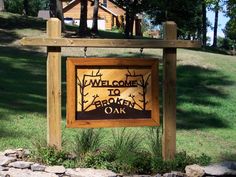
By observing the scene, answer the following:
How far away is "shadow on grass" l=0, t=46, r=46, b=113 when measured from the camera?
35.9 feet

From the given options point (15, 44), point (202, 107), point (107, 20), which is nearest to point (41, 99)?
point (202, 107)

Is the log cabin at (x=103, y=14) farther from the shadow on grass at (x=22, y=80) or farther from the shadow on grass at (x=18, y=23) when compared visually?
the shadow on grass at (x=22, y=80)

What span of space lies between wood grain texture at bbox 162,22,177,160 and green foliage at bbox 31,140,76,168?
116cm

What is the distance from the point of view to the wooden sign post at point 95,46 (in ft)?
20.1

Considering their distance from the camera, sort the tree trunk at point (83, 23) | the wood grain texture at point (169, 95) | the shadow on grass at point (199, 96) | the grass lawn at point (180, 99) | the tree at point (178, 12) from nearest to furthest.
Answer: the wood grain texture at point (169, 95), the grass lawn at point (180, 99), the shadow on grass at point (199, 96), the tree trunk at point (83, 23), the tree at point (178, 12)

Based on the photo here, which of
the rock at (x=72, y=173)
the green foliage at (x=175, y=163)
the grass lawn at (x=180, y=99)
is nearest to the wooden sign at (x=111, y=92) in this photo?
the green foliage at (x=175, y=163)

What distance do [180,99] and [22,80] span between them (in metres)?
4.44

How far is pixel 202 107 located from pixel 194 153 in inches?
198

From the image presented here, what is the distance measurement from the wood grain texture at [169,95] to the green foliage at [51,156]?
45.5 inches

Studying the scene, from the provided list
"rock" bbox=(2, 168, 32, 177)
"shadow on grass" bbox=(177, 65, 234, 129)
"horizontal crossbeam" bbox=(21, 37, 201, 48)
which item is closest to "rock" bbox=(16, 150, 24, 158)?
"rock" bbox=(2, 168, 32, 177)

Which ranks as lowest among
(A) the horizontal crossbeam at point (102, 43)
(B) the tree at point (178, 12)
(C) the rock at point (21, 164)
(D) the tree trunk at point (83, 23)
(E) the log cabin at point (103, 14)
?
(C) the rock at point (21, 164)

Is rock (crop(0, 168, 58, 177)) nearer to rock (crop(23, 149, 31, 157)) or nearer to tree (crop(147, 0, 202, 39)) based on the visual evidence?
rock (crop(23, 149, 31, 157))

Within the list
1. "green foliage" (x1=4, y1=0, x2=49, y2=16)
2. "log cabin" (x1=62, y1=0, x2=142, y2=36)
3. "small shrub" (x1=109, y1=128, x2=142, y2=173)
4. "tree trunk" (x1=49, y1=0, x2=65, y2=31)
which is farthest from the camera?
"log cabin" (x1=62, y1=0, x2=142, y2=36)

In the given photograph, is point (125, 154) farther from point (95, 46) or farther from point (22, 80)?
point (22, 80)
